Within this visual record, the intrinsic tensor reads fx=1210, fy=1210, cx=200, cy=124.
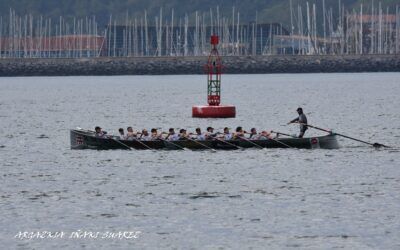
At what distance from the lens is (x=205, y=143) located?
71.6 meters

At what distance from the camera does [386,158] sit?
2783 inches

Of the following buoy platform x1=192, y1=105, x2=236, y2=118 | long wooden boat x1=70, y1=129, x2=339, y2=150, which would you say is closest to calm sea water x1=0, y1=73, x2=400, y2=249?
long wooden boat x1=70, y1=129, x2=339, y2=150

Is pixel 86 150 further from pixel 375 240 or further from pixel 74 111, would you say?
pixel 74 111

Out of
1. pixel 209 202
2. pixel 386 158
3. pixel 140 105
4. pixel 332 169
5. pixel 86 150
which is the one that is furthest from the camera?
pixel 140 105

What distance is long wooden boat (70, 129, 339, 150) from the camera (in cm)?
7100

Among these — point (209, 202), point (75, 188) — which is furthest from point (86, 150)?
point (209, 202)

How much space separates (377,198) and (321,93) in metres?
133

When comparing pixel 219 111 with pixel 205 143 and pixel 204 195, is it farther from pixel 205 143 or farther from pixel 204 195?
pixel 204 195

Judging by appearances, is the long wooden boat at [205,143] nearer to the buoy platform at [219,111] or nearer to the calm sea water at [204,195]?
the calm sea water at [204,195]

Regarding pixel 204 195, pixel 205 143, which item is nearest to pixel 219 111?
pixel 205 143

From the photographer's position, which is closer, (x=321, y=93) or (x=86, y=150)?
(x=86, y=150)

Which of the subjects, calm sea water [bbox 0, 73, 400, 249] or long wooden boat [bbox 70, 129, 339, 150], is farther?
long wooden boat [bbox 70, 129, 339, 150]

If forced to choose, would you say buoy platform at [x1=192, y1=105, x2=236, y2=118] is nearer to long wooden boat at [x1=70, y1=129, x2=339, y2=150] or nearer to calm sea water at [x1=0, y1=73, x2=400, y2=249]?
calm sea water at [x1=0, y1=73, x2=400, y2=249]

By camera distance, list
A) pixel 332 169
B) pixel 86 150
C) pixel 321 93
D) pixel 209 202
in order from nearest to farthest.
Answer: pixel 209 202
pixel 332 169
pixel 86 150
pixel 321 93
